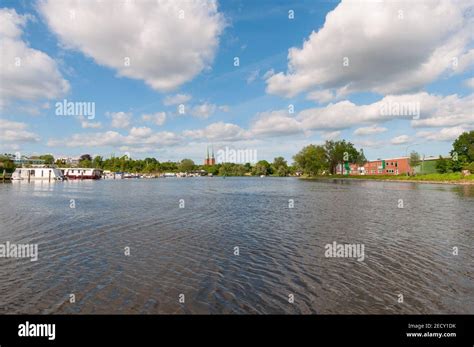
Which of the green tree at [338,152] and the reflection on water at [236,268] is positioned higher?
the green tree at [338,152]

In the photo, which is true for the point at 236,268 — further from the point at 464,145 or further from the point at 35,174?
the point at 464,145

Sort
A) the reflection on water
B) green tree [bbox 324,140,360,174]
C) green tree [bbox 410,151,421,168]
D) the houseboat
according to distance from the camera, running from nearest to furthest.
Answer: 1. the reflection on water
2. green tree [bbox 410,151,421,168]
3. the houseboat
4. green tree [bbox 324,140,360,174]

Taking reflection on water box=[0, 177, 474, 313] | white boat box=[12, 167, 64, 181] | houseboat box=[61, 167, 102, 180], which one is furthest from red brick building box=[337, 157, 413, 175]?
white boat box=[12, 167, 64, 181]

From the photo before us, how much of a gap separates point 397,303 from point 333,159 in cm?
19230

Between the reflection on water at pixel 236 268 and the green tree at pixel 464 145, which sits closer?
the reflection on water at pixel 236 268

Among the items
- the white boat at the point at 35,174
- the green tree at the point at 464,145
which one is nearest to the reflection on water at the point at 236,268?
the white boat at the point at 35,174

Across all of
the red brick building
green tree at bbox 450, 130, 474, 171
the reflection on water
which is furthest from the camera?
the red brick building

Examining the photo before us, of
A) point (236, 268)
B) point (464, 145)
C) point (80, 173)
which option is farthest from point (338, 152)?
point (236, 268)

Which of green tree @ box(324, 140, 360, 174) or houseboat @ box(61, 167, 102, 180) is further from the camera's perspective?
green tree @ box(324, 140, 360, 174)

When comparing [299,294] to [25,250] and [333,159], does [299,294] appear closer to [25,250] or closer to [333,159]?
[25,250]

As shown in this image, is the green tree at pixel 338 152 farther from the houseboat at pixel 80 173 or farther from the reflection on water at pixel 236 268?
the reflection on water at pixel 236 268

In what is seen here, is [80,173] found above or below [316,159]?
below

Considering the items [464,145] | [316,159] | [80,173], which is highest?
[464,145]

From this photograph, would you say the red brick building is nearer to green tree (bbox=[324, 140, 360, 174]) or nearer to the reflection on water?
green tree (bbox=[324, 140, 360, 174])
